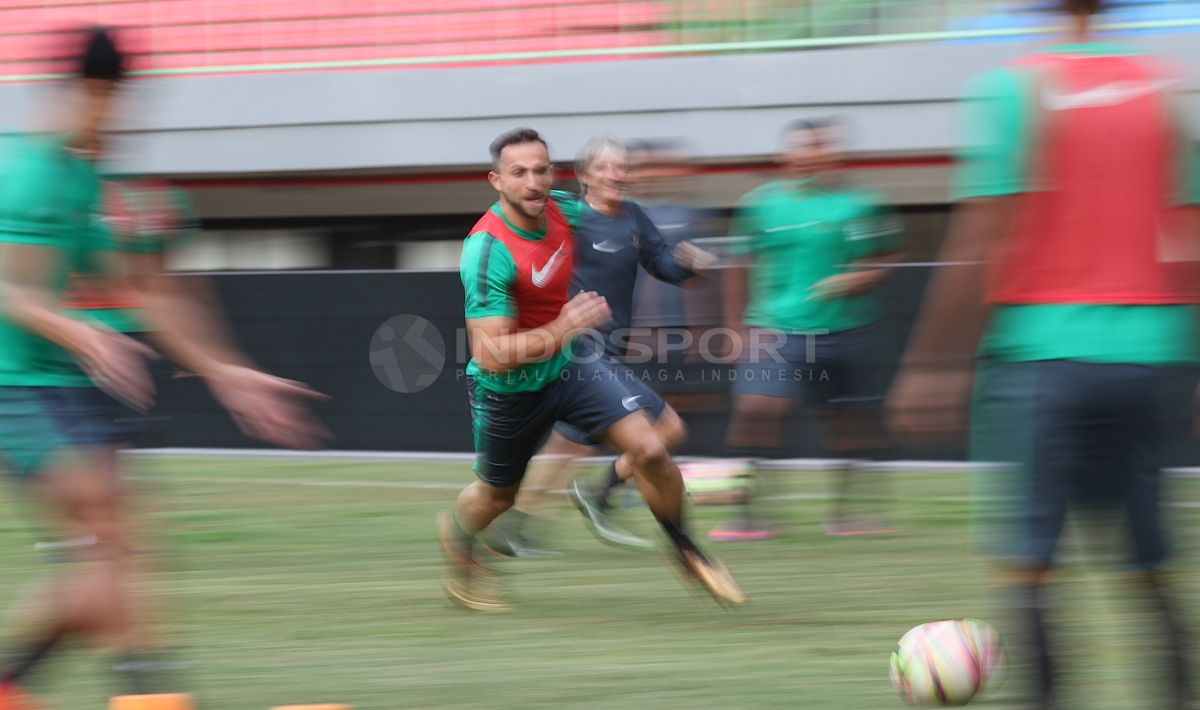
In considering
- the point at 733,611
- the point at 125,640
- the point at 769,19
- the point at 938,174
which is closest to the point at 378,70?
the point at 769,19

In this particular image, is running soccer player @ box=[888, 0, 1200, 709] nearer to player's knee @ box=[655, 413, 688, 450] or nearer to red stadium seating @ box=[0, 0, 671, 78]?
player's knee @ box=[655, 413, 688, 450]

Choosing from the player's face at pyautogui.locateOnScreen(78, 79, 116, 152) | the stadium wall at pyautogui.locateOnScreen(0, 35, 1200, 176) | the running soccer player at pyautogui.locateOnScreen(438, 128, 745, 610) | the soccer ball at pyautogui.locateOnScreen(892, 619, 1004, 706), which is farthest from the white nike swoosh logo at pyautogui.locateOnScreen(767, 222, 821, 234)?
the stadium wall at pyautogui.locateOnScreen(0, 35, 1200, 176)

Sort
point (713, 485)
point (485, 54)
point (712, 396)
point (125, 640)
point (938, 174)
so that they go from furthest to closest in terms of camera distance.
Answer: point (485, 54) → point (938, 174) → point (712, 396) → point (713, 485) → point (125, 640)

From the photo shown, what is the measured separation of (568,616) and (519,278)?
1286mm

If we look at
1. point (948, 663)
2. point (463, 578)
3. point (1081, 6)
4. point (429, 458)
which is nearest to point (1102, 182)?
point (1081, 6)

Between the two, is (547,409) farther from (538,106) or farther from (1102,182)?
(538,106)

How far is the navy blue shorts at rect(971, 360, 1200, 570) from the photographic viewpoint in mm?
3338

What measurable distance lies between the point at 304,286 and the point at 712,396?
125 inches

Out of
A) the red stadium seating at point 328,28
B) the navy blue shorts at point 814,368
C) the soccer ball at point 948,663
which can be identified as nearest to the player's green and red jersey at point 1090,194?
the soccer ball at point 948,663

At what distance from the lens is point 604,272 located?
725 cm

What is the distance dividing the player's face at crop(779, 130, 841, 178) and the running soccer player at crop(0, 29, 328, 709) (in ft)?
13.3

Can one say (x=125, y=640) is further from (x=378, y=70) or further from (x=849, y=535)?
(x=378, y=70)

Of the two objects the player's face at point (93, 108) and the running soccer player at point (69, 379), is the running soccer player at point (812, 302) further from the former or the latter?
the player's face at point (93, 108)

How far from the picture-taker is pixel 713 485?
855cm
